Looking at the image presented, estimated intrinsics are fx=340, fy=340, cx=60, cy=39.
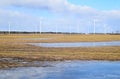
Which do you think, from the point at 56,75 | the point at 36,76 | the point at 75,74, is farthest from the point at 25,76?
the point at 75,74

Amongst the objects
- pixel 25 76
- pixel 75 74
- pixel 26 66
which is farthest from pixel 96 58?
pixel 25 76

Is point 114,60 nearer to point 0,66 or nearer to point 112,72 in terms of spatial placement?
point 112,72

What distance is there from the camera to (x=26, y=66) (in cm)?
Result: 2861

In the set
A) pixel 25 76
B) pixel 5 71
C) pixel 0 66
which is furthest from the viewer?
pixel 0 66

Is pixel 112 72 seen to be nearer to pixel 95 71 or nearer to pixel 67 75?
pixel 95 71

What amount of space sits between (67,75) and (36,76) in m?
2.18

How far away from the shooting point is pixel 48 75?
2319cm

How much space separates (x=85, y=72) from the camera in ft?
82.1

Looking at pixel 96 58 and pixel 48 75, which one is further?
pixel 96 58

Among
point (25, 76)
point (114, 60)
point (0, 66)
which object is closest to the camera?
point (25, 76)

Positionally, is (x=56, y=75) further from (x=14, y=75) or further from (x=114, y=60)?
(x=114, y=60)

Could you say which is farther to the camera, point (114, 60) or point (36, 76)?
point (114, 60)

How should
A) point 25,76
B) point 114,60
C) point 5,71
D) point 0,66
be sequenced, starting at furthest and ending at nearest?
1. point 114,60
2. point 0,66
3. point 5,71
4. point 25,76

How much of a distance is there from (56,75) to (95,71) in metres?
3.77
